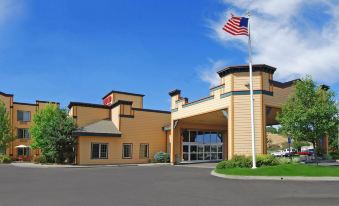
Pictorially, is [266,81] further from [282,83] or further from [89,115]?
[89,115]

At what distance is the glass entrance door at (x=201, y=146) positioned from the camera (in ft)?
145

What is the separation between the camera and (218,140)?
4678 cm

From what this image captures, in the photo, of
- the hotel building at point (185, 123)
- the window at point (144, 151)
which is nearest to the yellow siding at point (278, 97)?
the hotel building at point (185, 123)

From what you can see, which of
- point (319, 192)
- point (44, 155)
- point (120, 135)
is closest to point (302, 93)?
point (319, 192)

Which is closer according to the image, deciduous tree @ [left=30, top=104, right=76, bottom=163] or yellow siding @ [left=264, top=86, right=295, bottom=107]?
yellow siding @ [left=264, top=86, right=295, bottom=107]

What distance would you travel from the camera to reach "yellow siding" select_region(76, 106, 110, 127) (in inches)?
1680

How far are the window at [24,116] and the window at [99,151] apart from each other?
27.3 meters

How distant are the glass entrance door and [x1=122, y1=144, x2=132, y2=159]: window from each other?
600cm

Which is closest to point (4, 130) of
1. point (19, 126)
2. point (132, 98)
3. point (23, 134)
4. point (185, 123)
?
point (19, 126)

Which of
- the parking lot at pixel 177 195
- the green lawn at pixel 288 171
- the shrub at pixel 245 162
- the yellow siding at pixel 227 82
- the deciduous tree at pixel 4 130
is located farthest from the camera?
the deciduous tree at pixel 4 130

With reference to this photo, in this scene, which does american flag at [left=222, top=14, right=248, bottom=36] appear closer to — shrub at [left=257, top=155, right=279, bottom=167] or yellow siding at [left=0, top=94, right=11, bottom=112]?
shrub at [left=257, top=155, right=279, bottom=167]

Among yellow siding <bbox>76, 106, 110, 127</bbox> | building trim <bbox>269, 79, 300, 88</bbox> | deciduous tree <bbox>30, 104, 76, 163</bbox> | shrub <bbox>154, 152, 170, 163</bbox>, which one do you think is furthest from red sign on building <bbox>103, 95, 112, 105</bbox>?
building trim <bbox>269, 79, 300, 88</bbox>

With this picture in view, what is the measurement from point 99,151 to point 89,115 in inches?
190

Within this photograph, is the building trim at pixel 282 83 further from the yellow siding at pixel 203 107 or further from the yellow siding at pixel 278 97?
the yellow siding at pixel 203 107
